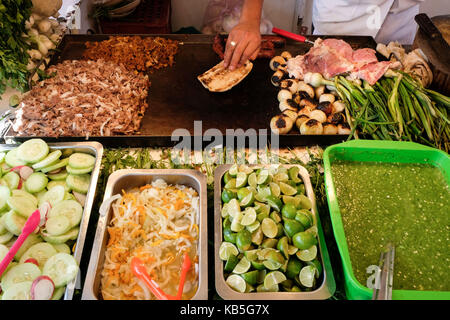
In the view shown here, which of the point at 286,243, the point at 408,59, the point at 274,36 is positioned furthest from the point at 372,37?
the point at 286,243

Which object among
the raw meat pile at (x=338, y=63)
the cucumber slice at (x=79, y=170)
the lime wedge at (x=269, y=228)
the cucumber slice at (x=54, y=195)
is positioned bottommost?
the cucumber slice at (x=54, y=195)

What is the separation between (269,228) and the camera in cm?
177

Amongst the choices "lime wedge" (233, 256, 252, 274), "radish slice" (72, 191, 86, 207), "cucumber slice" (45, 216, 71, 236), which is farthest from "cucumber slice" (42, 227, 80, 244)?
"lime wedge" (233, 256, 252, 274)

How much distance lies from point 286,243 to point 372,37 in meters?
2.77

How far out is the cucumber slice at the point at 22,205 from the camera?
184cm

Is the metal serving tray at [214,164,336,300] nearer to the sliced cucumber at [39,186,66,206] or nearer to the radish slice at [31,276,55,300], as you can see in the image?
the radish slice at [31,276,55,300]

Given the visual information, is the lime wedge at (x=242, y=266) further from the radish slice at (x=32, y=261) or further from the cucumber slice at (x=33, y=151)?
the cucumber slice at (x=33, y=151)

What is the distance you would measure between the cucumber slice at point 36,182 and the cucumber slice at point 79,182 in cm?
14

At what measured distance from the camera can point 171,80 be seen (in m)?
3.02

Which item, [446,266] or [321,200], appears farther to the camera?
[321,200]

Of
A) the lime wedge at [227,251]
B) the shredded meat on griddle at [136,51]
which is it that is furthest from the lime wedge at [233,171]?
the shredded meat on griddle at [136,51]

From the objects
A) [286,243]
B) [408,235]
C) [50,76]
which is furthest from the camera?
[50,76]
